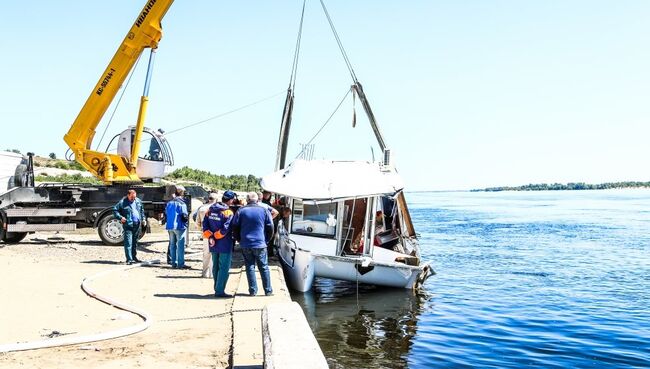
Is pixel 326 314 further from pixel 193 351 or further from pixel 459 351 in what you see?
pixel 193 351

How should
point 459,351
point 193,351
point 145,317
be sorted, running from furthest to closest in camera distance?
point 459,351 < point 145,317 < point 193,351

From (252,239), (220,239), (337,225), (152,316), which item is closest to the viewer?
(152,316)

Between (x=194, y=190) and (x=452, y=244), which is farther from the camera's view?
(x=452, y=244)

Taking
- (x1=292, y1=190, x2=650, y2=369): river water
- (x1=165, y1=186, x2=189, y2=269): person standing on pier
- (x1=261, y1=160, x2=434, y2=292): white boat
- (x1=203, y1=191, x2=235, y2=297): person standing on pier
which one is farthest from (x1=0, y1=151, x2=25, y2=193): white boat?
(x1=203, y1=191, x2=235, y2=297): person standing on pier

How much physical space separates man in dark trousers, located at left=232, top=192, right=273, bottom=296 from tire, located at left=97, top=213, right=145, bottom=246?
949 centimetres

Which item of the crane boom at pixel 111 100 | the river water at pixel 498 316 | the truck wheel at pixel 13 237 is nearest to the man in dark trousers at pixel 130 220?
the river water at pixel 498 316

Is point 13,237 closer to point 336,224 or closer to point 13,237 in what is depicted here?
point 13,237

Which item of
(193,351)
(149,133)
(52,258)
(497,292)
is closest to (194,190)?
(149,133)

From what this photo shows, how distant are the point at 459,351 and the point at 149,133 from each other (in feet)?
44.9

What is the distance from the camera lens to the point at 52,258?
53.8 ft

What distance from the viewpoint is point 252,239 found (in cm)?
1080

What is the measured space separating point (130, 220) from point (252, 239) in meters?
6.20

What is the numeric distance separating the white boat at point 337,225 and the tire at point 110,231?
5690 millimetres

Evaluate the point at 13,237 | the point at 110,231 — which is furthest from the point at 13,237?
the point at 110,231
